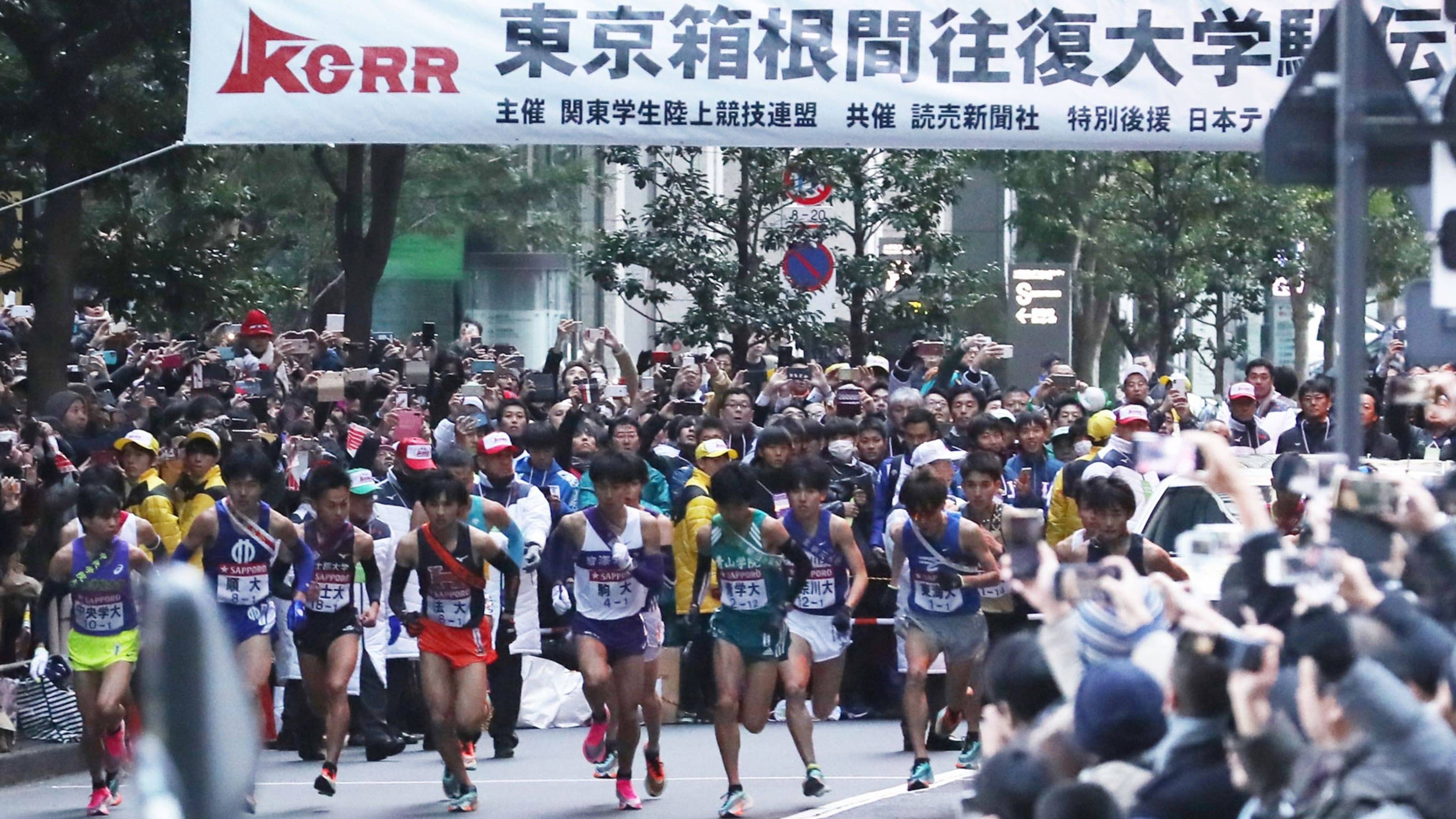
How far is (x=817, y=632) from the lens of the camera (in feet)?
37.5

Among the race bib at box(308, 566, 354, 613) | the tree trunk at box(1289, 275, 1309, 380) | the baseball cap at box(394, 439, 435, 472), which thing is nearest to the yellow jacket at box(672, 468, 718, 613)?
the baseball cap at box(394, 439, 435, 472)

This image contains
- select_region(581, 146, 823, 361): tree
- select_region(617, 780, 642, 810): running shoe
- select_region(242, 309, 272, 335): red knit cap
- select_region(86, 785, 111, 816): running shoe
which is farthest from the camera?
select_region(581, 146, 823, 361): tree

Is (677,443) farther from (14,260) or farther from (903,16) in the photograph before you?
(14,260)

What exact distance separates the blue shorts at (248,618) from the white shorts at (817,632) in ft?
8.15

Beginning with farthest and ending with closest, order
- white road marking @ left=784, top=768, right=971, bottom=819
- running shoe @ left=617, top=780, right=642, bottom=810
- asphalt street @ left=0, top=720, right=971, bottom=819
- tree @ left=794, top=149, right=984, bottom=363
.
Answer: tree @ left=794, top=149, right=984, bottom=363 → running shoe @ left=617, top=780, right=642, bottom=810 → asphalt street @ left=0, top=720, right=971, bottom=819 → white road marking @ left=784, top=768, right=971, bottom=819

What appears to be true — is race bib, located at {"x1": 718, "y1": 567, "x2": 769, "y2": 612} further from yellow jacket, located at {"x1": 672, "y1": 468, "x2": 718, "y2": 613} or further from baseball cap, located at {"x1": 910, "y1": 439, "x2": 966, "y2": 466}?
baseball cap, located at {"x1": 910, "y1": 439, "x2": 966, "y2": 466}

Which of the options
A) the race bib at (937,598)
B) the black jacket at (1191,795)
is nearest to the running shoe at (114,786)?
the race bib at (937,598)

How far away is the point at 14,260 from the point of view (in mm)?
26750

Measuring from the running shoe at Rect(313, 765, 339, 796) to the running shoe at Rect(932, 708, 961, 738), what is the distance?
10.4ft

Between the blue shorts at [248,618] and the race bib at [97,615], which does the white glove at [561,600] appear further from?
the race bib at [97,615]

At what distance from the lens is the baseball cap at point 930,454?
12.4 meters

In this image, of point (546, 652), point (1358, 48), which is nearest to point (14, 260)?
point (546, 652)

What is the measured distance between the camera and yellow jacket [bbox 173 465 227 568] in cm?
1222

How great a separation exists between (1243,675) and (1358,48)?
1.75 m
